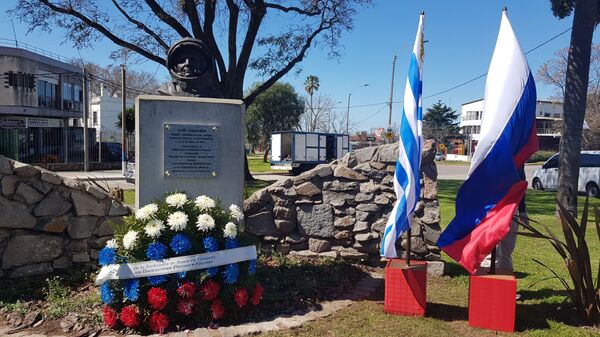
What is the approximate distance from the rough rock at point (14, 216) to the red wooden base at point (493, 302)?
4.66 metres

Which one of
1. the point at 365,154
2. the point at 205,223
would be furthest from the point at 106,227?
the point at 365,154

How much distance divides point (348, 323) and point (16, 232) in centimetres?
373

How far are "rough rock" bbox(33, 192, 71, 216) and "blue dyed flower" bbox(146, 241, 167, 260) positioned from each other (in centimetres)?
181

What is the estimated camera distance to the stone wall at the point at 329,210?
5.99 metres

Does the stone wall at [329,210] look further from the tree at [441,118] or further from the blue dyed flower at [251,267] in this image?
the tree at [441,118]

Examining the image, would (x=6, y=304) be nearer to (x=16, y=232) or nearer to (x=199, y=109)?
(x=16, y=232)

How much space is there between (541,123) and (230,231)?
70.2m

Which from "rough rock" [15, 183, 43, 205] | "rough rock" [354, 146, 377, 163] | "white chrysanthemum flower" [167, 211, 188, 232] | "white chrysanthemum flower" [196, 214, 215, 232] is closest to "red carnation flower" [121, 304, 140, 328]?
"white chrysanthemum flower" [167, 211, 188, 232]

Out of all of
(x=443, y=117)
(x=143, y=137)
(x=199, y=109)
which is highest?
(x=443, y=117)

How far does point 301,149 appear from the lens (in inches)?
1068

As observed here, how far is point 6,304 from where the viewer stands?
4559mm

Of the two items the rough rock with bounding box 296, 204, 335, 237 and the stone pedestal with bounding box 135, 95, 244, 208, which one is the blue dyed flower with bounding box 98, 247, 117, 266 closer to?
the stone pedestal with bounding box 135, 95, 244, 208

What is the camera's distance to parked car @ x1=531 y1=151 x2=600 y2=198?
1739cm

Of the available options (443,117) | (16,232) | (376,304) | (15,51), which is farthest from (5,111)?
(443,117)
